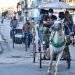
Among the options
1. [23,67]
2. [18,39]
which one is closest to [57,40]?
[23,67]

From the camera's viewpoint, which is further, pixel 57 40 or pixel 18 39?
pixel 18 39

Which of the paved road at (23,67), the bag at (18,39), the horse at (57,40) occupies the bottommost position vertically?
the bag at (18,39)

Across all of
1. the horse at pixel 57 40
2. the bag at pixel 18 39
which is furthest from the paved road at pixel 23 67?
the bag at pixel 18 39

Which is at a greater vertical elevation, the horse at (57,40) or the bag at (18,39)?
the horse at (57,40)

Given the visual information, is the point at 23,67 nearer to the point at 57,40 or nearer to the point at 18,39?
the point at 57,40

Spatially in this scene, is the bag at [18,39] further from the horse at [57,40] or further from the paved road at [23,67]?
the horse at [57,40]

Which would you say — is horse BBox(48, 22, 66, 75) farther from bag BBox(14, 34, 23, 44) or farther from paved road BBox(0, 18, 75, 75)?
bag BBox(14, 34, 23, 44)

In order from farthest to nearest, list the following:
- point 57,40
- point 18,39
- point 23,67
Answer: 1. point 18,39
2. point 23,67
3. point 57,40

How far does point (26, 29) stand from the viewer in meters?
23.5

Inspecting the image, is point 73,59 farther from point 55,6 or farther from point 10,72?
point 10,72

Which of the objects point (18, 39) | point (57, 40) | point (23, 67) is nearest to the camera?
point (57, 40)

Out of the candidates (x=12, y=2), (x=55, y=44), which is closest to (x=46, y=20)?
(x=55, y=44)

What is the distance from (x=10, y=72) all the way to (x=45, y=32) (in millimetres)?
2300

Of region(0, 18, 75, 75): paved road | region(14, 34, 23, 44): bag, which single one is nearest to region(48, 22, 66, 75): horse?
region(0, 18, 75, 75): paved road
